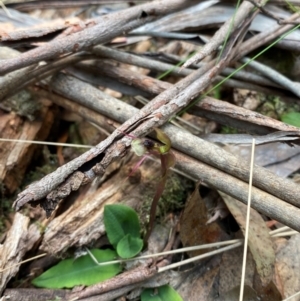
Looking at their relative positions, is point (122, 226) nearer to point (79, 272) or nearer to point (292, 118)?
point (79, 272)

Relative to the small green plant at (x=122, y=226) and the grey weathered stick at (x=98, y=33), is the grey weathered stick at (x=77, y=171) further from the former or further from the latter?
the grey weathered stick at (x=98, y=33)

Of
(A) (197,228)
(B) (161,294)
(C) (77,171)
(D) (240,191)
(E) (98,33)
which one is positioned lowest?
(B) (161,294)

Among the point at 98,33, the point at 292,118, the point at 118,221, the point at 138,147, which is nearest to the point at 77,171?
the point at 138,147

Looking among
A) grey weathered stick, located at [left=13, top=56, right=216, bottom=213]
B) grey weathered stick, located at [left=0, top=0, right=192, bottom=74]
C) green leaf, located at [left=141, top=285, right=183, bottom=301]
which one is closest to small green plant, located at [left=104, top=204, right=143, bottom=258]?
green leaf, located at [left=141, top=285, right=183, bottom=301]

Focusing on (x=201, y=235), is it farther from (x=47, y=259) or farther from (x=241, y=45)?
(x=241, y=45)

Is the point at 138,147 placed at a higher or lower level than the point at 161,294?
higher

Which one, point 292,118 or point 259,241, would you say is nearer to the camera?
point 259,241

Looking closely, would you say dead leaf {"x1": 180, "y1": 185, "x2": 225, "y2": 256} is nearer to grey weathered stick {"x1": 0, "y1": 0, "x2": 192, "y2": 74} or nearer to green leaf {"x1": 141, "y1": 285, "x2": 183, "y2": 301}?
green leaf {"x1": 141, "y1": 285, "x2": 183, "y2": 301}

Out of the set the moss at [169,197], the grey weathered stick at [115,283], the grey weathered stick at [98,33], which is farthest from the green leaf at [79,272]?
the grey weathered stick at [98,33]
